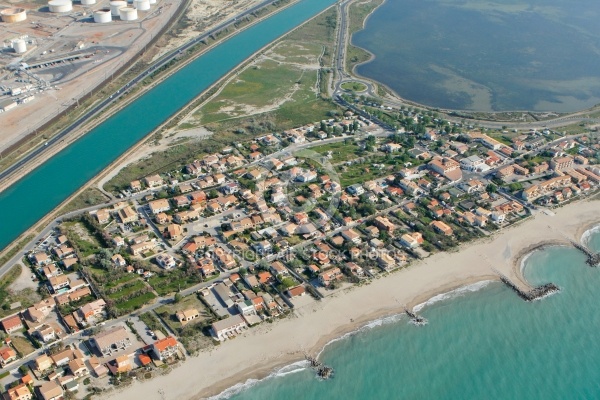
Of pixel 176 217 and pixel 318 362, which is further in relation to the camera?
pixel 176 217

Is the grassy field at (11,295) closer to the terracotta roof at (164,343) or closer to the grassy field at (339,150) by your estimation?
the terracotta roof at (164,343)

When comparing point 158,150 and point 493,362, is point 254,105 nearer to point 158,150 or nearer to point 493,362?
point 158,150

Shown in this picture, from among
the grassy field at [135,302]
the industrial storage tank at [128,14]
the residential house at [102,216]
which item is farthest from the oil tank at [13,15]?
the grassy field at [135,302]

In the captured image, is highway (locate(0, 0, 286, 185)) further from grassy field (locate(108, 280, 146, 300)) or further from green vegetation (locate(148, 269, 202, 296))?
green vegetation (locate(148, 269, 202, 296))

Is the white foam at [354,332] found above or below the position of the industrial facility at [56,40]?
below

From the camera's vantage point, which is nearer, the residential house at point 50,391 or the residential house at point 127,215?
the residential house at point 50,391

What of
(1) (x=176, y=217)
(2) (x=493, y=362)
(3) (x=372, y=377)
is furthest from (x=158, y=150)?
(2) (x=493, y=362)
